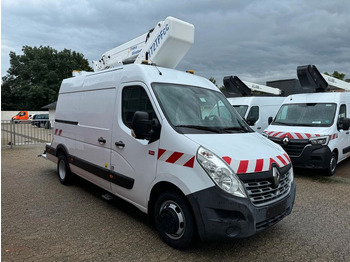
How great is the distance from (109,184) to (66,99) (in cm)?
279

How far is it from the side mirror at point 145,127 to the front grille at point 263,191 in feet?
4.12

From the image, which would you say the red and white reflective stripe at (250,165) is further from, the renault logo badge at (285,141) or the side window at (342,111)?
the side window at (342,111)

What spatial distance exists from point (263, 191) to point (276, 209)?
0.98ft

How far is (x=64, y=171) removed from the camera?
615 cm

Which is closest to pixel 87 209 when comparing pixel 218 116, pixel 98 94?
pixel 98 94

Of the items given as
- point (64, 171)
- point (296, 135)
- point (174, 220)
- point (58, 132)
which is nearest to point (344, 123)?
point (296, 135)

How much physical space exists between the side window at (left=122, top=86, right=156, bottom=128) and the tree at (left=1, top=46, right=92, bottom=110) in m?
50.4

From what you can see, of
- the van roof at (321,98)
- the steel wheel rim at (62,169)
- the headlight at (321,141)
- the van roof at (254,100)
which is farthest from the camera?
the van roof at (254,100)

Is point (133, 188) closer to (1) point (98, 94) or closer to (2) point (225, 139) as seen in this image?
(2) point (225, 139)

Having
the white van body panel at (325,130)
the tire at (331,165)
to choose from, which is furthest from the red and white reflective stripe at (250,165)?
the tire at (331,165)

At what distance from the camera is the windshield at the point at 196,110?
11.4 feet

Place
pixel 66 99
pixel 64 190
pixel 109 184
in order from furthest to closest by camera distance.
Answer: pixel 66 99 → pixel 64 190 → pixel 109 184

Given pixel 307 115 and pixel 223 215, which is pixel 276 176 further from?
pixel 307 115

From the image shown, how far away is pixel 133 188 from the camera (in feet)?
12.6
